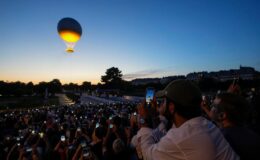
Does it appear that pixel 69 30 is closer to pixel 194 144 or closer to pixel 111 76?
pixel 194 144

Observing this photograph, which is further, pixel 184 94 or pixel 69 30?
pixel 69 30

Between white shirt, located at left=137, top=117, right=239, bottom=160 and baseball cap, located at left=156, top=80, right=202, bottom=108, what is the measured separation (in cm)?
12

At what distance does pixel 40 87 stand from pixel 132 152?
104m

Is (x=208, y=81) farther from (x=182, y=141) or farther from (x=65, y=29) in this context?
(x=182, y=141)

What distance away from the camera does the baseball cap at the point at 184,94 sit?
4.93 feet

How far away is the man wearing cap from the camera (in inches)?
53.8

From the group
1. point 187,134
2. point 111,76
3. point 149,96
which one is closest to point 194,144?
point 187,134

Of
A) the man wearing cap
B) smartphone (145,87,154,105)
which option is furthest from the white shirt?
smartphone (145,87,154,105)

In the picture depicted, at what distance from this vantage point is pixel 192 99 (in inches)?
59.5

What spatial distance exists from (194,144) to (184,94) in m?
0.33

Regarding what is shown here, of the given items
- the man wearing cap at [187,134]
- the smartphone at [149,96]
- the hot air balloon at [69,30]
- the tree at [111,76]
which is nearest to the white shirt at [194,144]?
the man wearing cap at [187,134]

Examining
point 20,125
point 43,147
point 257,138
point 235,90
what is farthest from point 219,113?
point 20,125

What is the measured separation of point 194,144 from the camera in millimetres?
1360

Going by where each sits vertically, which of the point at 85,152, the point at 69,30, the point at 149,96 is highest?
the point at 69,30
